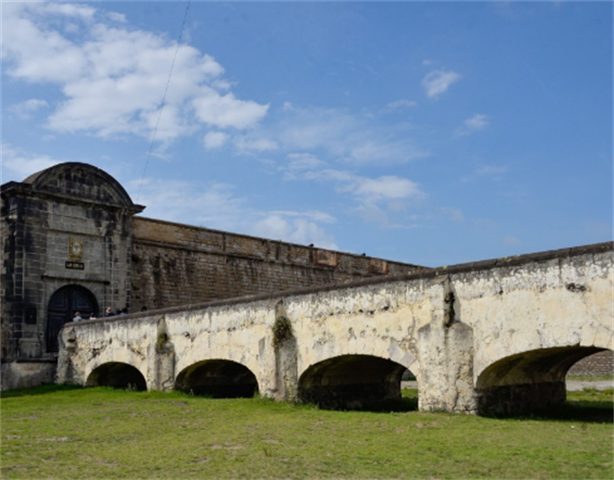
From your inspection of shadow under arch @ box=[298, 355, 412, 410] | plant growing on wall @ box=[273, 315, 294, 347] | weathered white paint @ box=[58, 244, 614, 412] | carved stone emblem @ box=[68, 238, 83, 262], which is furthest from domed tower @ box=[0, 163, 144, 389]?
shadow under arch @ box=[298, 355, 412, 410]

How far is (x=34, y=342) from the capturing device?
18781 millimetres

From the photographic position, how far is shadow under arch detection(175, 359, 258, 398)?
49.2 ft

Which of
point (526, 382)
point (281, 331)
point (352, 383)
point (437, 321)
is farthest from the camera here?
point (352, 383)

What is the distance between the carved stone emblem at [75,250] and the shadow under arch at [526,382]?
13366 millimetres

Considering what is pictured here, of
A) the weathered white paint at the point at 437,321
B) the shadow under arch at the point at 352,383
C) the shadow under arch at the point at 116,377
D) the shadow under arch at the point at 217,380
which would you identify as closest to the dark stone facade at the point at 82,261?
the shadow under arch at the point at 116,377

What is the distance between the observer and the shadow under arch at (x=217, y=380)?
1500 centimetres

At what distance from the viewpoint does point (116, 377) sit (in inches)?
701

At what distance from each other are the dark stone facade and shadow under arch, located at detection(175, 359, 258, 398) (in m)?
5.28

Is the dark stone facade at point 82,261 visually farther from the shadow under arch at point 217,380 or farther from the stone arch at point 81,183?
the shadow under arch at point 217,380

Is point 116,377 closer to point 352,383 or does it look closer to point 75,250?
point 75,250

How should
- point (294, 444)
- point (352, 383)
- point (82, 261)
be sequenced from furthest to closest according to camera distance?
point (82, 261)
point (352, 383)
point (294, 444)

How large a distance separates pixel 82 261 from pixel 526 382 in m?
13.4

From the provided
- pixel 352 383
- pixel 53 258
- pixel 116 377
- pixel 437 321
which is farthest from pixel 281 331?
pixel 53 258

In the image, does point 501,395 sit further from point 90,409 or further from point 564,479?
point 90,409
